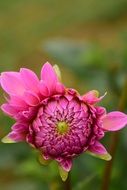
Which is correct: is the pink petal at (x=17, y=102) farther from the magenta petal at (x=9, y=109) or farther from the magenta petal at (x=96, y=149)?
the magenta petal at (x=96, y=149)

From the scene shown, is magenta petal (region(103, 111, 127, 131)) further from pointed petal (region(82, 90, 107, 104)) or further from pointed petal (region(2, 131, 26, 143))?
pointed petal (region(2, 131, 26, 143))

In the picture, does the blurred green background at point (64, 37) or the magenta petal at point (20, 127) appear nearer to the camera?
the magenta petal at point (20, 127)

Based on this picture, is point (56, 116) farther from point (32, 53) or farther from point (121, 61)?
point (32, 53)

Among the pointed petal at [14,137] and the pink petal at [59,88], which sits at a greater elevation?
the pink petal at [59,88]

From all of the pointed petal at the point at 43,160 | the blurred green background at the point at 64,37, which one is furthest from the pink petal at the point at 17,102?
the blurred green background at the point at 64,37

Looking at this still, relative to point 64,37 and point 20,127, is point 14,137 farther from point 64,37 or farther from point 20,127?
point 64,37

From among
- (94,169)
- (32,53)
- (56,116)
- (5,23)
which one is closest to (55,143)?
(56,116)

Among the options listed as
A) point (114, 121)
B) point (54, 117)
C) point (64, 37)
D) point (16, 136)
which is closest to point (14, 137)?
point (16, 136)

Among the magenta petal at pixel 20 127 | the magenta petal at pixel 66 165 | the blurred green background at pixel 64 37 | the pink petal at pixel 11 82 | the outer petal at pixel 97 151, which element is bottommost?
the blurred green background at pixel 64 37
